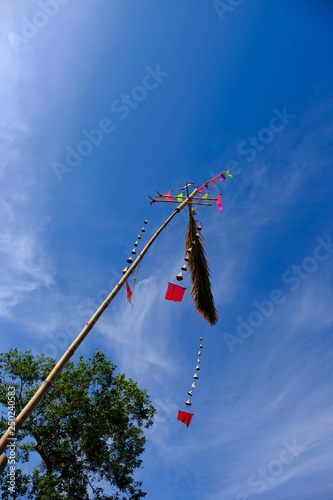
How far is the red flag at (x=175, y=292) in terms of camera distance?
7.75 meters

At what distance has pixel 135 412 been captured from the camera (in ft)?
51.1

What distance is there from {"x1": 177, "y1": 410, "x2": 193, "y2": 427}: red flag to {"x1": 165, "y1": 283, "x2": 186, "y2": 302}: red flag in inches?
124

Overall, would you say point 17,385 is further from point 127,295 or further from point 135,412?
point 127,295

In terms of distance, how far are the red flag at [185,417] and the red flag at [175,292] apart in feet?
10.3

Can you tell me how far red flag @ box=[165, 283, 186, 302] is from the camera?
7.75 metres

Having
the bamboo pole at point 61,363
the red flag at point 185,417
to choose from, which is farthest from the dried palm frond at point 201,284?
the red flag at point 185,417

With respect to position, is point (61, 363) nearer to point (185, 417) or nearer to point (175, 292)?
point (175, 292)

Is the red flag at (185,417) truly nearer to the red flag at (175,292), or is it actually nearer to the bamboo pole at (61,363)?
the red flag at (175,292)

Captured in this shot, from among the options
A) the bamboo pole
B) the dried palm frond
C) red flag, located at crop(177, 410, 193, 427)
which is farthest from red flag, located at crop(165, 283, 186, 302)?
red flag, located at crop(177, 410, 193, 427)

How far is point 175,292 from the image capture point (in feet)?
25.5

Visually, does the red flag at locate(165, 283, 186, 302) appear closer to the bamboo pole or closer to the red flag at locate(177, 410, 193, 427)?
the bamboo pole

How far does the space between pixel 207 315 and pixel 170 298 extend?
125 centimetres

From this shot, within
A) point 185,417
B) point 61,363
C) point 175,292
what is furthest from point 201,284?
point 185,417

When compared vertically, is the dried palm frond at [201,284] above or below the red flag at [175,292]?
below
